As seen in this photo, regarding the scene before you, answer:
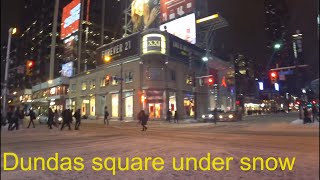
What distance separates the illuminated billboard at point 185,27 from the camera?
39.0 meters

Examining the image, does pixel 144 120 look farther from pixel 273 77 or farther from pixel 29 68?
pixel 273 77

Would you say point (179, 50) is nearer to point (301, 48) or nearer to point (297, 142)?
point (297, 142)

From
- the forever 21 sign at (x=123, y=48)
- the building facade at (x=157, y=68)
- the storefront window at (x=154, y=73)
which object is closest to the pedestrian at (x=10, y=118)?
the building facade at (x=157, y=68)

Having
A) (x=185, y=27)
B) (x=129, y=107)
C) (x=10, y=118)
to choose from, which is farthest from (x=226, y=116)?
(x=10, y=118)

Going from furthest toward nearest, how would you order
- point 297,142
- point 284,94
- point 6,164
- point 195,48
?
point 195,48
point 297,142
point 284,94
point 6,164

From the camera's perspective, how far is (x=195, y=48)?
34312 millimetres

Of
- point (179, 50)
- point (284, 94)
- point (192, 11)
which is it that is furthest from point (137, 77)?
point (284, 94)

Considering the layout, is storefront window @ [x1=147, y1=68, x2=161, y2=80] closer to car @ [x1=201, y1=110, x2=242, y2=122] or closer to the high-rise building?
car @ [x1=201, y1=110, x2=242, y2=122]

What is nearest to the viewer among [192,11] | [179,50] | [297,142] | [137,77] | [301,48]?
[301,48]

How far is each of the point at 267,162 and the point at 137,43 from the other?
2762 centimetres

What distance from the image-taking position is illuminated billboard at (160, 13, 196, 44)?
38969mm

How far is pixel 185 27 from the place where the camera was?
39.6 meters

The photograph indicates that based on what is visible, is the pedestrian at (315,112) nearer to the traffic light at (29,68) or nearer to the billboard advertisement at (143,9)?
the billboard advertisement at (143,9)

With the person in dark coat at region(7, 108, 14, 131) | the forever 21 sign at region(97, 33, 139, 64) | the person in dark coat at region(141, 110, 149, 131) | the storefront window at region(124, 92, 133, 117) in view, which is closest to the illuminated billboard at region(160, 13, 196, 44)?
the forever 21 sign at region(97, 33, 139, 64)
